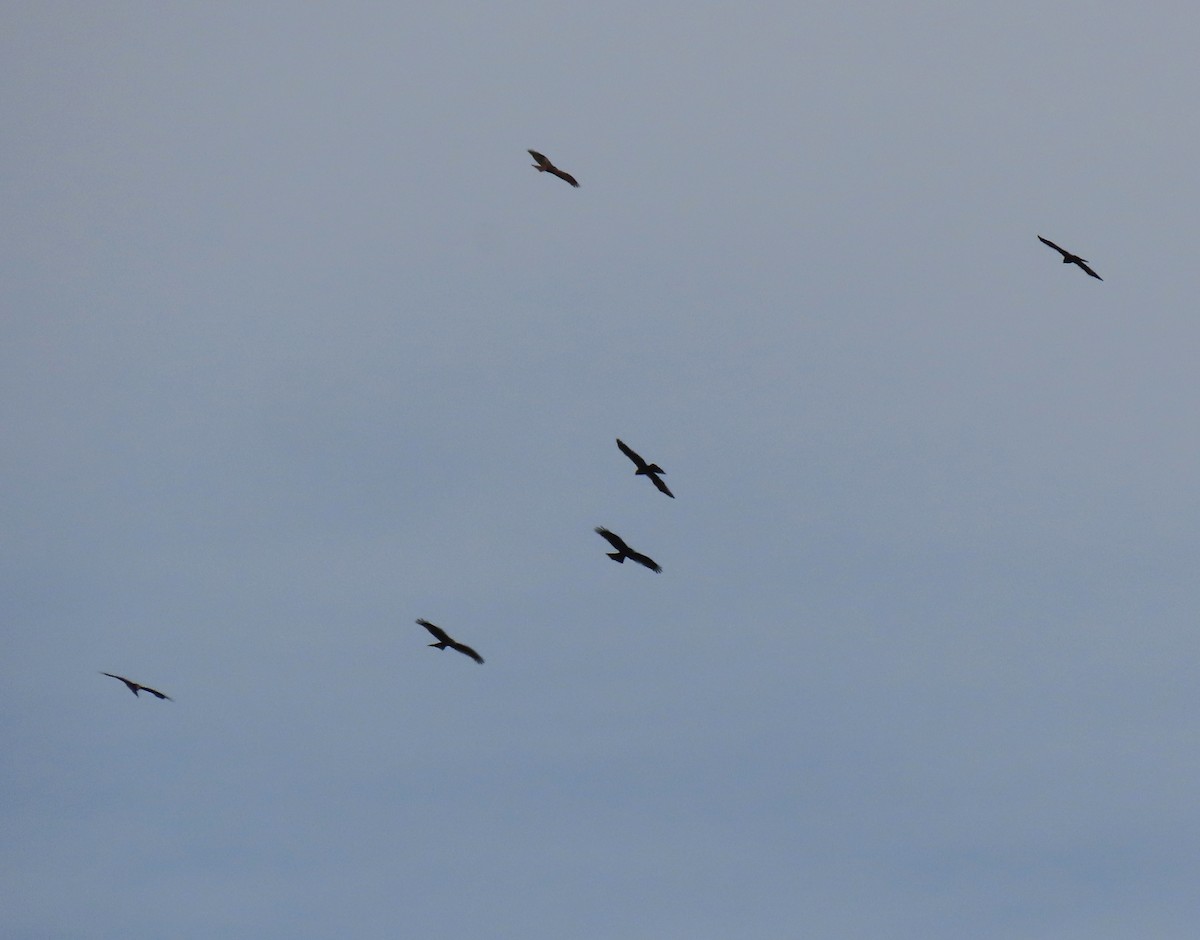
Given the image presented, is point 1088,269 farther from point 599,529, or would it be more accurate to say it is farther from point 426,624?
point 426,624

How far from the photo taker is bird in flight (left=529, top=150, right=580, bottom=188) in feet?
320

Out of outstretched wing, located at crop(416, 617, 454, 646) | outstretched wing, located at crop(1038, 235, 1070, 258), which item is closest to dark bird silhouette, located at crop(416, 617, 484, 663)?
outstretched wing, located at crop(416, 617, 454, 646)

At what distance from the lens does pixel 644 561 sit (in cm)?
8925

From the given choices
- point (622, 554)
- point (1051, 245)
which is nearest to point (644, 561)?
point (622, 554)

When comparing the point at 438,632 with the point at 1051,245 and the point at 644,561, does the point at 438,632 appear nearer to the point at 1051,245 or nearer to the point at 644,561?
the point at 644,561

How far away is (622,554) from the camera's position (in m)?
90.7

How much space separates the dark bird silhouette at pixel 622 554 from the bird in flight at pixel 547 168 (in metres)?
18.2

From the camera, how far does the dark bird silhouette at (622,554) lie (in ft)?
290

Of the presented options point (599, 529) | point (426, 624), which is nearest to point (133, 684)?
point (426, 624)

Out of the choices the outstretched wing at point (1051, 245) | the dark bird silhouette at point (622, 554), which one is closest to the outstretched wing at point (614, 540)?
the dark bird silhouette at point (622, 554)

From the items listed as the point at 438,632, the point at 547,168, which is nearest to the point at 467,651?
the point at 438,632

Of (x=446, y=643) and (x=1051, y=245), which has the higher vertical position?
(x=1051, y=245)

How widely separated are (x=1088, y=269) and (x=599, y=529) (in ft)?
92.0

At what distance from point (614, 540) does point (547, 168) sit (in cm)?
2060
